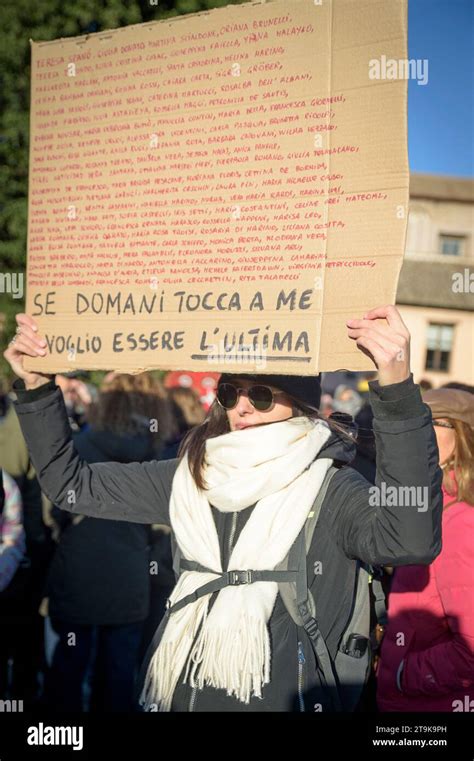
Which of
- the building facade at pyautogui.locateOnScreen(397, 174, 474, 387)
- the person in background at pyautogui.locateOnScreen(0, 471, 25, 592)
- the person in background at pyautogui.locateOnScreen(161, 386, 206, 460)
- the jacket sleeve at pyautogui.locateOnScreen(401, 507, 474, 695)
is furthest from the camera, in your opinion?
the building facade at pyautogui.locateOnScreen(397, 174, 474, 387)

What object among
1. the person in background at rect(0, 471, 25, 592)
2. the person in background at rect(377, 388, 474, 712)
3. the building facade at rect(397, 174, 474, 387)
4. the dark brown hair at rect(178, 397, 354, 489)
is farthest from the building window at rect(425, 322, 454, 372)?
the dark brown hair at rect(178, 397, 354, 489)

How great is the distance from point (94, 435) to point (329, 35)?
2778 millimetres

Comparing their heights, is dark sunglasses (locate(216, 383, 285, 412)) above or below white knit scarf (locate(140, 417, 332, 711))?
above

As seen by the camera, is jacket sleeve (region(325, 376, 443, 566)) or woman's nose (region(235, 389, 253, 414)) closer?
jacket sleeve (region(325, 376, 443, 566))

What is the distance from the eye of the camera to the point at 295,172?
199 centimetres

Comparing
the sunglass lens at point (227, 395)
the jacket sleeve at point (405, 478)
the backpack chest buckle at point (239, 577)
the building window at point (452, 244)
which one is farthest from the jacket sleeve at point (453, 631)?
the building window at point (452, 244)

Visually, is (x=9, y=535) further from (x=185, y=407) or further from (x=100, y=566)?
(x=185, y=407)

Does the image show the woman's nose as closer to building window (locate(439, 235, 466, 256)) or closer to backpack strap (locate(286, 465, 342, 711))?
backpack strap (locate(286, 465, 342, 711))

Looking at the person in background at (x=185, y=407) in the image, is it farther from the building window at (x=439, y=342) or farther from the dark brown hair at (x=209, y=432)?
the building window at (x=439, y=342)

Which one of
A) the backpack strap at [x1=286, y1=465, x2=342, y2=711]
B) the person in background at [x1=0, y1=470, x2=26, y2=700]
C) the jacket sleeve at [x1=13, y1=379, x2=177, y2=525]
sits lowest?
the person in background at [x1=0, y1=470, x2=26, y2=700]

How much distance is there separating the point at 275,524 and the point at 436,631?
98 cm

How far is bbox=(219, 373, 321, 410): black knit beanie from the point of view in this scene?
2.21m

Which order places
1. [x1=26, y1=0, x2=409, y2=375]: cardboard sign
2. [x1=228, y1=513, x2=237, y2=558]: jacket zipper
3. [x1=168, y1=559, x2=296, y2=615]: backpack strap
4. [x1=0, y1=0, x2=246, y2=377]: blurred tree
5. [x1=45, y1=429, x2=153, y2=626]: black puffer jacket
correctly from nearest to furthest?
[x1=26, y1=0, x2=409, y2=375]: cardboard sign, [x1=168, y1=559, x2=296, y2=615]: backpack strap, [x1=228, y1=513, x2=237, y2=558]: jacket zipper, [x1=45, y1=429, x2=153, y2=626]: black puffer jacket, [x1=0, y1=0, x2=246, y2=377]: blurred tree

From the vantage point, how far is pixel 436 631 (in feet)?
8.68
